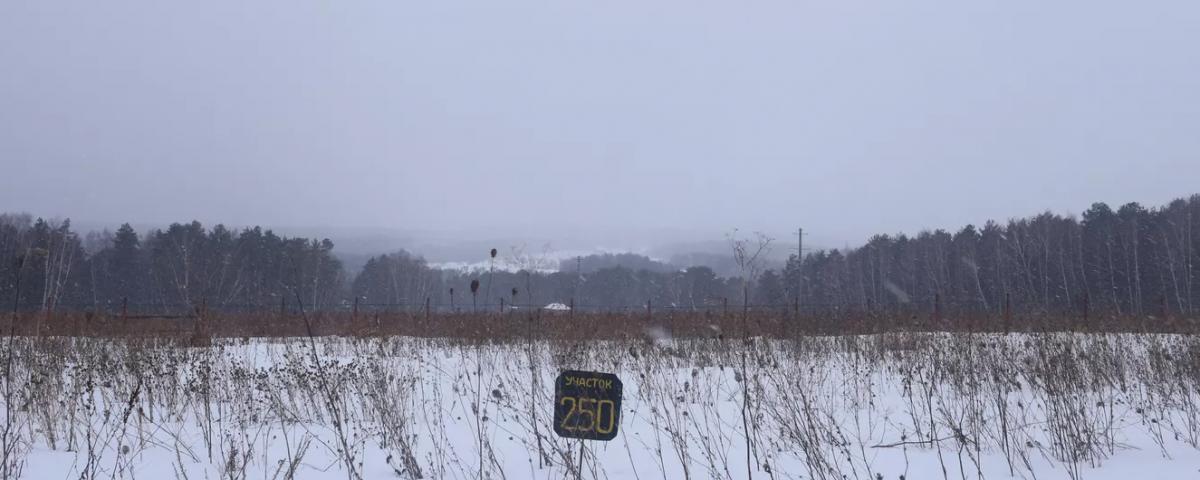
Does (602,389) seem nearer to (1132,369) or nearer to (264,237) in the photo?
(1132,369)

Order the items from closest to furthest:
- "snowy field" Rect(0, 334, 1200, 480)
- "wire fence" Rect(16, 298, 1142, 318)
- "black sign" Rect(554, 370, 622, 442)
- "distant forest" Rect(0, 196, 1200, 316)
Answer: "black sign" Rect(554, 370, 622, 442), "snowy field" Rect(0, 334, 1200, 480), "wire fence" Rect(16, 298, 1142, 318), "distant forest" Rect(0, 196, 1200, 316)

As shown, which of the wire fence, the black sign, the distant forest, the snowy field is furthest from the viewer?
the distant forest

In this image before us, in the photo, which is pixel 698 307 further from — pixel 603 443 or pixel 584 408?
pixel 584 408

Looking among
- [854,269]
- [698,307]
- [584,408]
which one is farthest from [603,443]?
[854,269]

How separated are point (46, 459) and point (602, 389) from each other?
4.10 metres

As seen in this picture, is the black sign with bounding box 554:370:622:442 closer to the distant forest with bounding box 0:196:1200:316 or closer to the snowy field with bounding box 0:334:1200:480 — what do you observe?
the snowy field with bounding box 0:334:1200:480

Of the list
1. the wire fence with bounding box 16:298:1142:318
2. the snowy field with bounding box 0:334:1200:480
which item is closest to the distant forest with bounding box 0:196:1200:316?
the wire fence with bounding box 16:298:1142:318

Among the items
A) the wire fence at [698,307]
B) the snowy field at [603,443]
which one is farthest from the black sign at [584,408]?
the wire fence at [698,307]

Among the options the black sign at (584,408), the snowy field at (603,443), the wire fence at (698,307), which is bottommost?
the snowy field at (603,443)

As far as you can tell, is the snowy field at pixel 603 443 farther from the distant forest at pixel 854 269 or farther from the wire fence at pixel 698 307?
the distant forest at pixel 854 269

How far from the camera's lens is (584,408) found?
138 inches

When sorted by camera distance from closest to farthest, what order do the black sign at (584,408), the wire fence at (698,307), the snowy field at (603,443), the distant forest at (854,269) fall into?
1. the black sign at (584,408)
2. the snowy field at (603,443)
3. the wire fence at (698,307)
4. the distant forest at (854,269)

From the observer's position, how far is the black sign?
3475 millimetres

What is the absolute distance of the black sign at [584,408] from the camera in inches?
137
